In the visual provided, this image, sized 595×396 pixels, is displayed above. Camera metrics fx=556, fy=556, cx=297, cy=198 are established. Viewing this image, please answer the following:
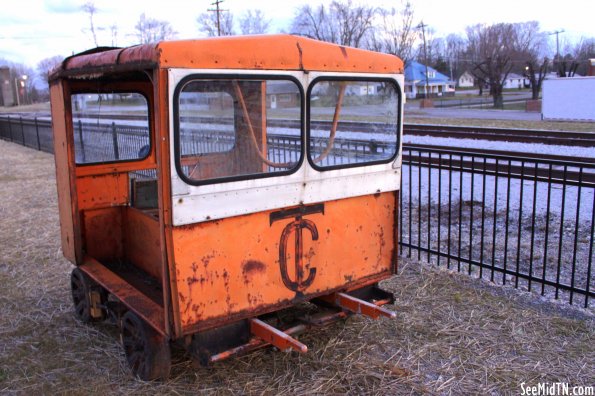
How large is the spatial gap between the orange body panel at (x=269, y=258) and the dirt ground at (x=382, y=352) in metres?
0.55

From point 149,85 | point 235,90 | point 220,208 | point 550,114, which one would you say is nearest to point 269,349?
point 220,208

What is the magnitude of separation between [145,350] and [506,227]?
11.6 ft

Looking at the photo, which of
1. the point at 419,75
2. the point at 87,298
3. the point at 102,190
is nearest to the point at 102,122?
the point at 102,190

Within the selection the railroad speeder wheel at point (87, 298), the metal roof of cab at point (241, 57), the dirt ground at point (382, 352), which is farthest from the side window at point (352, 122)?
the railroad speeder wheel at point (87, 298)

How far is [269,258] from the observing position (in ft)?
12.0

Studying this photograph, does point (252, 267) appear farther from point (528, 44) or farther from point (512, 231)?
point (528, 44)

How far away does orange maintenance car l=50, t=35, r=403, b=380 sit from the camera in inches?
128

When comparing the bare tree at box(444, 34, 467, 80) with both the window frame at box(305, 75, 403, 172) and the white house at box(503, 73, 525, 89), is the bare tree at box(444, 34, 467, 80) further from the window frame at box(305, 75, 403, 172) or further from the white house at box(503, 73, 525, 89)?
the window frame at box(305, 75, 403, 172)

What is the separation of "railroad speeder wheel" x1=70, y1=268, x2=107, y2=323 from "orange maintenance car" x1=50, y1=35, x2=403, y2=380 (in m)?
0.02

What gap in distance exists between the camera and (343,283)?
4.11m

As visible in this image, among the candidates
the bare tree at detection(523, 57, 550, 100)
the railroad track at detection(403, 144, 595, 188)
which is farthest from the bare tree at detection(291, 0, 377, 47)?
the railroad track at detection(403, 144, 595, 188)

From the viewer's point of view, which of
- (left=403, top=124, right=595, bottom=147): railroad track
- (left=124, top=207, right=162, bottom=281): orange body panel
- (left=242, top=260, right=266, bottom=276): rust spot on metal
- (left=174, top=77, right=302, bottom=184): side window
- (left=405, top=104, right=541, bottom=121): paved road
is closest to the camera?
(left=174, top=77, right=302, bottom=184): side window

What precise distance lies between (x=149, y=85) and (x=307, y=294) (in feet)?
8.99

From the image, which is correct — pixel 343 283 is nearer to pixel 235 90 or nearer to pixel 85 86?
pixel 235 90
